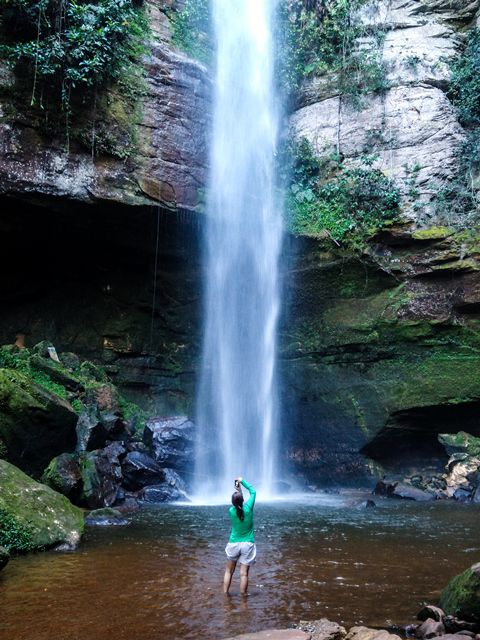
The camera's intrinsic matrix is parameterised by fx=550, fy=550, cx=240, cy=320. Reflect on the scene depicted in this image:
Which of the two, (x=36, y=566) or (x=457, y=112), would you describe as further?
(x=457, y=112)

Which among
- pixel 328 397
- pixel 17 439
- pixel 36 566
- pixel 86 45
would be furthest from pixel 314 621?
pixel 86 45

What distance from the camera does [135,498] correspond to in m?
11.5

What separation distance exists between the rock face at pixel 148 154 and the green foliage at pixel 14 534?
8798 mm

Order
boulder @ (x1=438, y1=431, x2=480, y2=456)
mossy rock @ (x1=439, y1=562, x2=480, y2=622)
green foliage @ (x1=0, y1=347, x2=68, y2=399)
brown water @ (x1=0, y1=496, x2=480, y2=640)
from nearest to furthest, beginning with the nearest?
mossy rock @ (x1=439, y1=562, x2=480, y2=622), brown water @ (x1=0, y1=496, x2=480, y2=640), green foliage @ (x1=0, y1=347, x2=68, y2=399), boulder @ (x1=438, y1=431, x2=480, y2=456)

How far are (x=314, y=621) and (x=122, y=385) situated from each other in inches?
540

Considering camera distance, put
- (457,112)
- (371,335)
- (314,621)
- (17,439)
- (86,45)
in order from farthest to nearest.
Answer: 1. (457,112)
2. (371,335)
3. (86,45)
4. (17,439)
5. (314,621)

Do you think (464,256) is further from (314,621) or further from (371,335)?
(314,621)

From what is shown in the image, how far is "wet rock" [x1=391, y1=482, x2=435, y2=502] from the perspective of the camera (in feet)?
42.2

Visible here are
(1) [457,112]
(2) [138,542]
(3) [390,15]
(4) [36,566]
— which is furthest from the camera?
(3) [390,15]

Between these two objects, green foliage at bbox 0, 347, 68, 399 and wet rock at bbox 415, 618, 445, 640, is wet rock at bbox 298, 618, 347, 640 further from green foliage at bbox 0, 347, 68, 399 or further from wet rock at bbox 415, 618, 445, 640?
green foliage at bbox 0, 347, 68, 399

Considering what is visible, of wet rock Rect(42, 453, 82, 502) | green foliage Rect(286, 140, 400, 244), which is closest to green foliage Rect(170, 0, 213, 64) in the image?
green foliage Rect(286, 140, 400, 244)

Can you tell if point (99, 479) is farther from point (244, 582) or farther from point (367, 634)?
point (367, 634)

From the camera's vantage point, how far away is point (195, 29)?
18.0 metres

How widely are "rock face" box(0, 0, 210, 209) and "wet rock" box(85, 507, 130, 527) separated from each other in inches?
310
